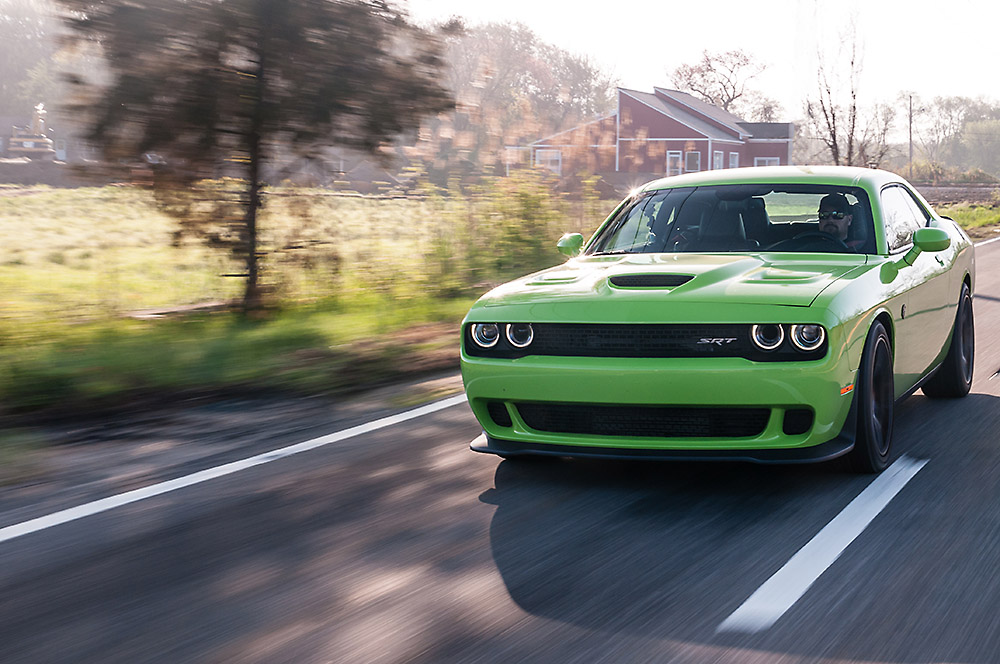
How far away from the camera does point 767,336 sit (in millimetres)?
4500

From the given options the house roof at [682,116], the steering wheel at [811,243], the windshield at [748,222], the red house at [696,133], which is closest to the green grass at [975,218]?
the red house at [696,133]

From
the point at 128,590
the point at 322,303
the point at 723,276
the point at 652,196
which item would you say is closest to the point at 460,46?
the point at 322,303

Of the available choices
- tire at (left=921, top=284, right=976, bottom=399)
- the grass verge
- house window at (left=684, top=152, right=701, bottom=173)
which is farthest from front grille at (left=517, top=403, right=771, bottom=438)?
house window at (left=684, top=152, right=701, bottom=173)

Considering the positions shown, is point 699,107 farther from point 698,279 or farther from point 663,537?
point 663,537

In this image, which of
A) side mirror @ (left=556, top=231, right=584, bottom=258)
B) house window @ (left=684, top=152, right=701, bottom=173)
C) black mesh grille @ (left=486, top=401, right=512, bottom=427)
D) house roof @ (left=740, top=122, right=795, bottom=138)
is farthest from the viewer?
house roof @ (left=740, top=122, right=795, bottom=138)

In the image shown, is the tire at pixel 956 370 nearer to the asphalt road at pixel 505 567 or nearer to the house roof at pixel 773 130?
the asphalt road at pixel 505 567

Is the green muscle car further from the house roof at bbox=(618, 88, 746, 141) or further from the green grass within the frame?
the house roof at bbox=(618, 88, 746, 141)

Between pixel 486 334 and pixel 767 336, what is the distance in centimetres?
130

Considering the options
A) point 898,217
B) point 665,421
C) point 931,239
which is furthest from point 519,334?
point 898,217

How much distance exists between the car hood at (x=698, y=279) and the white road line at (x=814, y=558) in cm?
90

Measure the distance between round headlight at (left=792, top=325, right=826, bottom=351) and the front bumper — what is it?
0.08m

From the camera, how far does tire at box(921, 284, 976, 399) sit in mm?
6777

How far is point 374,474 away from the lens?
526 centimetres

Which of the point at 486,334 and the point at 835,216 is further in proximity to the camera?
the point at 835,216
